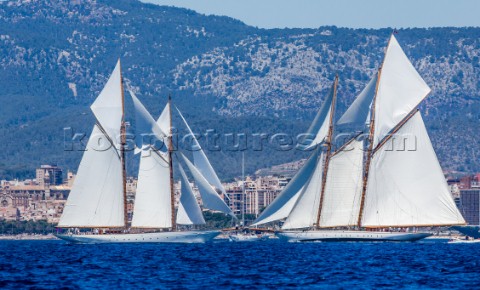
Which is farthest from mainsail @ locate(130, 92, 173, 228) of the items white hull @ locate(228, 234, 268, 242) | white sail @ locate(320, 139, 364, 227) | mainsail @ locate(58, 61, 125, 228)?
white hull @ locate(228, 234, 268, 242)

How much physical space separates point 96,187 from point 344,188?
20.0 metres

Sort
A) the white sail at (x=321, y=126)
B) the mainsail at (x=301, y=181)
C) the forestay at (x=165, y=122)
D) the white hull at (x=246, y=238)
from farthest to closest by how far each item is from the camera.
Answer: the white hull at (x=246, y=238), the forestay at (x=165, y=122), the mainsail at (x=301, y=181), the white sail at (x=321, y=126)

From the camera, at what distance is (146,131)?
113188 millimetres

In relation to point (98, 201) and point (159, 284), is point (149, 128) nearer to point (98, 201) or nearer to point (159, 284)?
point (98, 201)

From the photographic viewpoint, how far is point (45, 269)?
83438 millimetres

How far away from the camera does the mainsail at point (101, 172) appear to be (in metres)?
114

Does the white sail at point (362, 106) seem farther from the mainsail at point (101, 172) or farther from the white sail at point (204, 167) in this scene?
the mainsail at point (101, 172)

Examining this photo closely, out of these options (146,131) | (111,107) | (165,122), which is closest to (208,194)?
(146,131)

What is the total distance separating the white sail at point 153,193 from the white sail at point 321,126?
1262cm

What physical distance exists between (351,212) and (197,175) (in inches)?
500

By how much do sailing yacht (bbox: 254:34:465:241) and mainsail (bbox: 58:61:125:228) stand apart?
1315 cm

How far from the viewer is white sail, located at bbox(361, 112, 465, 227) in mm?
108125

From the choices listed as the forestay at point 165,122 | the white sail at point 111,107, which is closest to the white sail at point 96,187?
the white sail at point 111,107

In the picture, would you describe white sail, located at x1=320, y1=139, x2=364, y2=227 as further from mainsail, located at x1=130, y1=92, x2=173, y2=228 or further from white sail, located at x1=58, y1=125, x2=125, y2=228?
white sail, located at x1=58, y1=125, x2=125, y2=228
